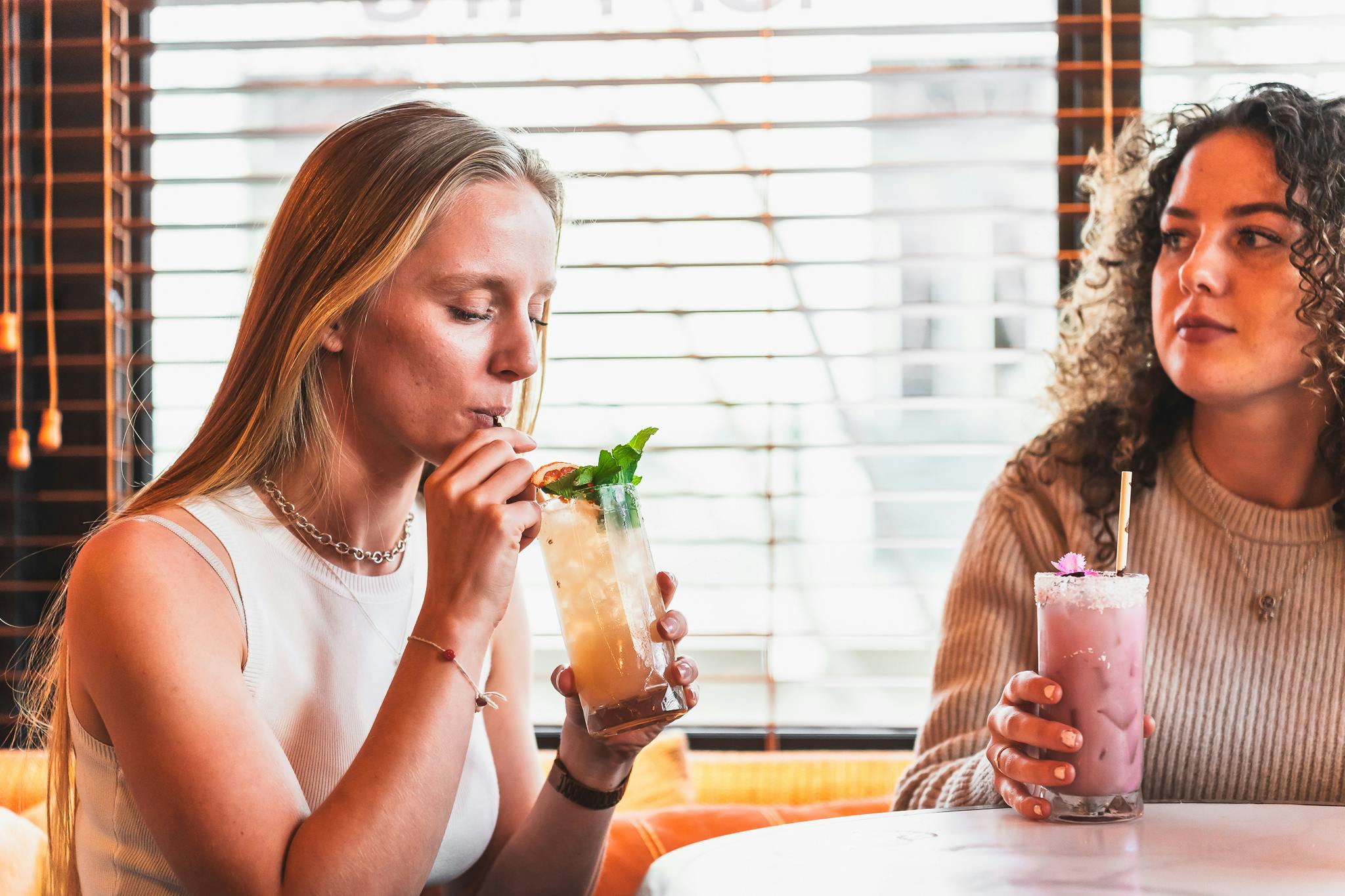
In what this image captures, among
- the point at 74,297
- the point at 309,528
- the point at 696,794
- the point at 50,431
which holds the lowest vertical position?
the point at 696,794

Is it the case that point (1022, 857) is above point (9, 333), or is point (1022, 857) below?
below

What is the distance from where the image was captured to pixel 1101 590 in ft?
3.82

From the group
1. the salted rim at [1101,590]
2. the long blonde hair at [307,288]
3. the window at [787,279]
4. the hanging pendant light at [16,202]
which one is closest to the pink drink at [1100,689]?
the salted rim at [1101,590]

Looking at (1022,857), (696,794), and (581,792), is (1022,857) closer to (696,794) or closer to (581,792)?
(581,792)

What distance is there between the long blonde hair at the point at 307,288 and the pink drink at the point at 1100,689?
2.56ft

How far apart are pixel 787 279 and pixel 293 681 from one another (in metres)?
1.51

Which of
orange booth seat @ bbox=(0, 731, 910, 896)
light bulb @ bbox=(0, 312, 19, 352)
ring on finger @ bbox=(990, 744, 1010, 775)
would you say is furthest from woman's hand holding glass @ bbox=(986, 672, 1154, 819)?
light bulb @ bbox=(0, 312, 19, 352)

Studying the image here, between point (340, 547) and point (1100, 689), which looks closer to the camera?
point (1100, 689)

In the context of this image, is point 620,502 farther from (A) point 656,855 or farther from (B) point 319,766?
(A) point 656,855

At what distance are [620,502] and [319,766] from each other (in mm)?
444

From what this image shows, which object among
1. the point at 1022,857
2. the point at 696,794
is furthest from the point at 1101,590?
the point at 696,794

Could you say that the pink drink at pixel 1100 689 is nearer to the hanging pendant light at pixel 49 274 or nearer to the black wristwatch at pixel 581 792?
the black wristwatch at pixel 581 792

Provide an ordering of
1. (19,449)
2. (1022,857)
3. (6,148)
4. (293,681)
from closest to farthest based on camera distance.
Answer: (1022,857) → (293,681) → (19,449) → (6,148)

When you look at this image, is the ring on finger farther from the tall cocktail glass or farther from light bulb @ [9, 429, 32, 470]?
light bulb @ [9, 429, 32, 470]
